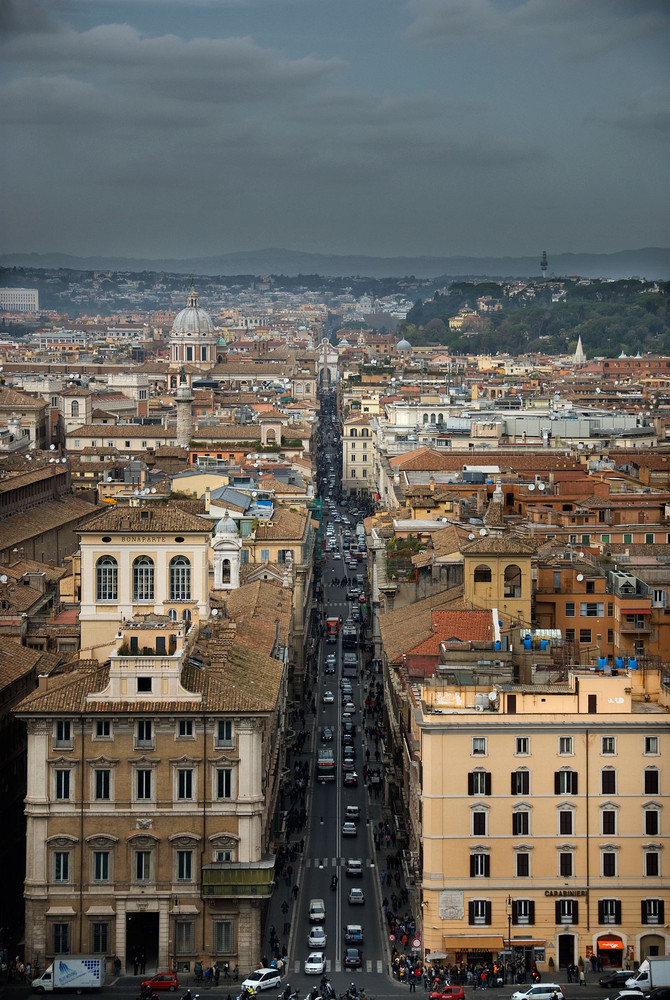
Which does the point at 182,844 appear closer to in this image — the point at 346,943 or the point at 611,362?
the point at 346,943

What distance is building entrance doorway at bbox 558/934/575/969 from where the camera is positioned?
39688mm

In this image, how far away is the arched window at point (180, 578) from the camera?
49500mm

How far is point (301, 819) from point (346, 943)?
9394 mm

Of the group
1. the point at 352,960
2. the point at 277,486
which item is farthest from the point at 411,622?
the point at 277,486

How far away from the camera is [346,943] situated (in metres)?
41.3

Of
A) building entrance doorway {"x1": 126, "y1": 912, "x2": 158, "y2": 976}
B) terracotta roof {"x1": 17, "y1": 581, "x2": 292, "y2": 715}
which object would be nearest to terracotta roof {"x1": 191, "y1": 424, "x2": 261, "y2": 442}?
terracotta roof {"x1": 17, "y1": 581, "x2": 292, "y2": 715}

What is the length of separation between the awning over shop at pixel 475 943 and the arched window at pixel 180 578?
537 inches

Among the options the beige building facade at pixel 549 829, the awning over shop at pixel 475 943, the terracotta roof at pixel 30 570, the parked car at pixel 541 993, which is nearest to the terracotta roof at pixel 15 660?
the terracotta roof at pixel 30 570

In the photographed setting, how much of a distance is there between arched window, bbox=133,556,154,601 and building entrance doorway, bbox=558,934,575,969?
15122 millimetres

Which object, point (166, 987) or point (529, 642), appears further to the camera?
point (529, 642)

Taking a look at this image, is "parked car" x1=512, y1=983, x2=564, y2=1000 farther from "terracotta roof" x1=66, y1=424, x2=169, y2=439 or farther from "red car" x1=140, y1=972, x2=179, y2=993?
"terracotta roof" x1=66, y1=424, x2=169, y2=439

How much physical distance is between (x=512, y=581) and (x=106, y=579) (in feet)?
37.5

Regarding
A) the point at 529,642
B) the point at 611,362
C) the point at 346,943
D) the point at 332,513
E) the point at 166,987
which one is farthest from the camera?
the point at 611,362

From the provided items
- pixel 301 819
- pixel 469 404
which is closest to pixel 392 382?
pixel 469 404
